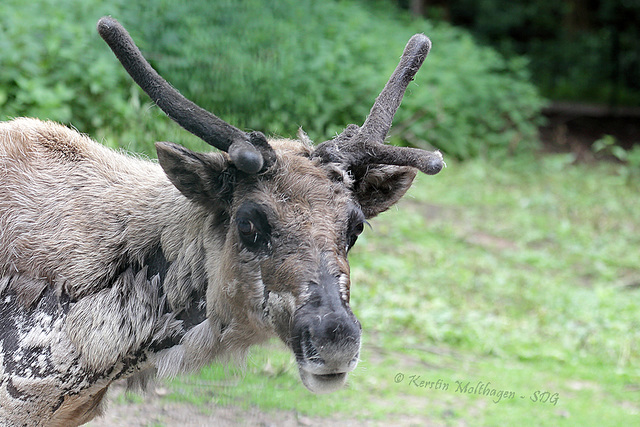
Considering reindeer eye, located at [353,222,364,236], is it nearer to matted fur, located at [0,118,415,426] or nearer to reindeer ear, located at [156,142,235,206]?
matted fur, located at [0,118,415,426]

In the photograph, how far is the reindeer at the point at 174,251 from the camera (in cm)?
326

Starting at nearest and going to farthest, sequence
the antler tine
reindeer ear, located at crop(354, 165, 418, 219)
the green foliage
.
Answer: the antler tine, reindeer ear, located at crop(354, 165, 418, 219), the green foliage

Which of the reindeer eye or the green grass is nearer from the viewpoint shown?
the reindeer eye

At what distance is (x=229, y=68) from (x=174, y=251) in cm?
203

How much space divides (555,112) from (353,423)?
638 inches

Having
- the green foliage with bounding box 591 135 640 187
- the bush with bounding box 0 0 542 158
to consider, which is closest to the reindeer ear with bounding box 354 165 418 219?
the bush with bounding box 0 0 542 158

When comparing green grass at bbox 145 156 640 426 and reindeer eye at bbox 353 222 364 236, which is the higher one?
reindeer eye at bbox 353 222 364 236

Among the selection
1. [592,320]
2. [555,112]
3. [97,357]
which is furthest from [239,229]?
[555,112]

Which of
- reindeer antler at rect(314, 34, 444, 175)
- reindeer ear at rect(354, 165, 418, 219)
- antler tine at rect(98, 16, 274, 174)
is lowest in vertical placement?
reindeer ear at rect(354, 165, 418, 219)

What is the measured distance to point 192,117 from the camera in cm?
338

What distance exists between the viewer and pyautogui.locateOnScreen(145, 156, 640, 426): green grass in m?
5.66

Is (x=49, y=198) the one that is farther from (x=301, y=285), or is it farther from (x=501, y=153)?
(x=501, y=153)

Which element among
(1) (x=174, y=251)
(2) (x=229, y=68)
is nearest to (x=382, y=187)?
(1) (x=174, y=251)

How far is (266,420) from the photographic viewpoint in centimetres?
501
